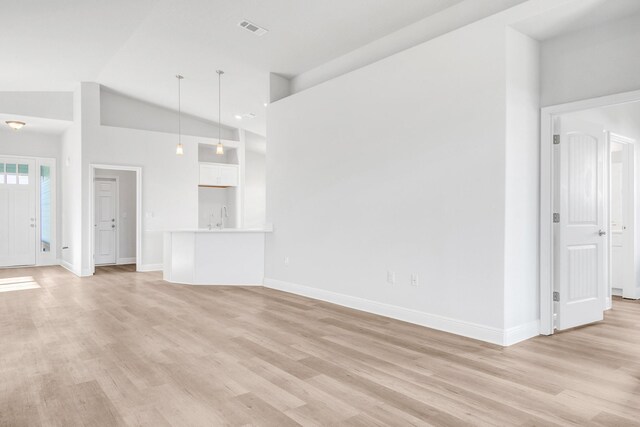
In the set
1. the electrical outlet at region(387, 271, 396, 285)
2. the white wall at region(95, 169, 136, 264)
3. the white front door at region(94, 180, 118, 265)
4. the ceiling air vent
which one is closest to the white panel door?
the electrical outlet at region(387, 271, 396, 285)

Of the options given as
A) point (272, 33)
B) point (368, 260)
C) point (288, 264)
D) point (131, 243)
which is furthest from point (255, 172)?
point (368, 260)

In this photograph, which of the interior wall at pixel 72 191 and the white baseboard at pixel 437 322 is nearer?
the white baseboard at pixel 437 322

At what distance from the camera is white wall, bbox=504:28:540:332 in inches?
142

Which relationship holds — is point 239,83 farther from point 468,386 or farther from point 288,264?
point 468,386

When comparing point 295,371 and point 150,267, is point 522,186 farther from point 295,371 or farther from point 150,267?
point 150,267

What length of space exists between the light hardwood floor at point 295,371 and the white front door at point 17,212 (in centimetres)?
491

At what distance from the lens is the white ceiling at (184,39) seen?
4527mm

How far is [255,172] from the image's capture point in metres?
10.4

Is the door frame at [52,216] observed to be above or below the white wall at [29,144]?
below

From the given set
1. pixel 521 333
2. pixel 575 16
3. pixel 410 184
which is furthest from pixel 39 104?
pixel 521 333

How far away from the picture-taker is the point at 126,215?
950 cm

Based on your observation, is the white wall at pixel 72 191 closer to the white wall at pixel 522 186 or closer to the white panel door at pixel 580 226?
the white wall at pixel 522 186

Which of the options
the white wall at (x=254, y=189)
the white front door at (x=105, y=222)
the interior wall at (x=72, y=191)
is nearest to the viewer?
the interior wall at (x=72, y=191)

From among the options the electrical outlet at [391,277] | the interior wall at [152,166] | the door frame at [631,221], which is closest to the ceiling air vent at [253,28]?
the electrical outlet at [391,277]
